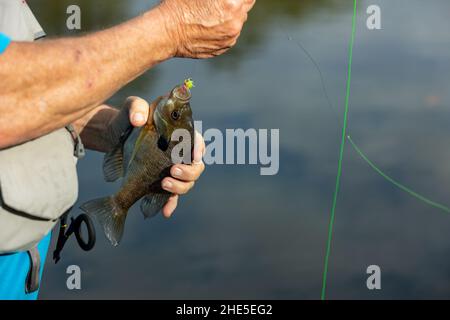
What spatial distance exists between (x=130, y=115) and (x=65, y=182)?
13.3 inches

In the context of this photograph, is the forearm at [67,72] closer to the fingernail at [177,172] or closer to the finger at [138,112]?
the finger at [138,112]

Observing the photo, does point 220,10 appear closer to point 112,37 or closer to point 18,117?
point 112,37

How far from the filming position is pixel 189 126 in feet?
8.27

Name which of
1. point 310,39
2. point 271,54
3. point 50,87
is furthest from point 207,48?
point 310,39

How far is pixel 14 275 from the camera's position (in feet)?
8.61

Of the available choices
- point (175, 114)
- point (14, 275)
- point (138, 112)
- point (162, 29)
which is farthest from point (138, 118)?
point (14, 275)

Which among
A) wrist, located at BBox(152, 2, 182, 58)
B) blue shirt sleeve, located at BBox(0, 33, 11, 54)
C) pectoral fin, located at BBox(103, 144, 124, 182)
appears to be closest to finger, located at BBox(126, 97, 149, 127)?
pectoral fin, located at BBox(103, 144, 124, 182)

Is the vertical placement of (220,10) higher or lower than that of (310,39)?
lower

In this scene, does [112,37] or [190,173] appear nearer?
[112,37]

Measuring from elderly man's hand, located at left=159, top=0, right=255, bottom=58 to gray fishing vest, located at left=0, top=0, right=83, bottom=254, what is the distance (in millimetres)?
548

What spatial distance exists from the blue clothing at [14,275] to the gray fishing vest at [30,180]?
100 millimetres

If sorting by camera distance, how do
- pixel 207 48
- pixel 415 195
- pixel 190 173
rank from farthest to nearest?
pixel 415 195
pixel 190 173
pixel 207 48

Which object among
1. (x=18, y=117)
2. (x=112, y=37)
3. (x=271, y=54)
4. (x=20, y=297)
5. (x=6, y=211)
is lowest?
(x=20, y=297)

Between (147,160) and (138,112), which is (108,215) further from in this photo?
Answer: (138,112)
